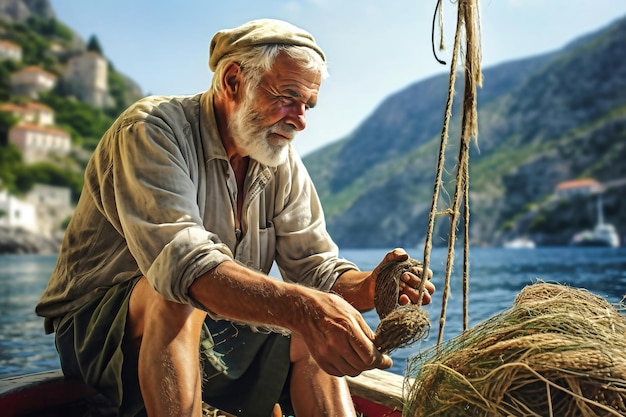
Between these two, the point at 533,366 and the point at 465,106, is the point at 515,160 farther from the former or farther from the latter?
the point at 533,366

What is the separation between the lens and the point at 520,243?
282ft

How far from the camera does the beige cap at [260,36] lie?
1983mm

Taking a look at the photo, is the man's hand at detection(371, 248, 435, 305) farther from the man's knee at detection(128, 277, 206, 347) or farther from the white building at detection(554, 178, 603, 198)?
the white building at detection(554, 178, 603, 198)

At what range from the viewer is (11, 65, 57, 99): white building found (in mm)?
89875

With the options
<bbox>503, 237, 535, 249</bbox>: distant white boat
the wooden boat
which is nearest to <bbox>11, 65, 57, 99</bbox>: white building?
<bbox>503, 237, 535, 249</bbox>: distant white boat

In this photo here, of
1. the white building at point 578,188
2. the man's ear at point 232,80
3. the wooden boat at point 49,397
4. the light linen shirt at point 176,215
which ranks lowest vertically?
the white building at point 578,188

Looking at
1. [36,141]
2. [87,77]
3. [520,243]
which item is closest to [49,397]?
[36,141]

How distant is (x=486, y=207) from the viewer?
95.0 metres

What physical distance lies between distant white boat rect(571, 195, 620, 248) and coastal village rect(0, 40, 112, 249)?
6294cm

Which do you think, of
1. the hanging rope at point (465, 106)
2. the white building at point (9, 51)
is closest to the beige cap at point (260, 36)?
the hanging rope at point (465, 106)

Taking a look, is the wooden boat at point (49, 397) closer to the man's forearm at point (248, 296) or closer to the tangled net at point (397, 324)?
the tangled net at point (397, 324)

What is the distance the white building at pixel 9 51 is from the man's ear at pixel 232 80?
340ft

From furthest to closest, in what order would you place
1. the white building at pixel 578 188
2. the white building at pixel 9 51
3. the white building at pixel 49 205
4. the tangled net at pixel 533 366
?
the white building at pixel 9 51 < the white building at pixel 578 188 < the white building at pixel 49 205 < the tangled net at pixel 533 366

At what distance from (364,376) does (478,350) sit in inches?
50.3
